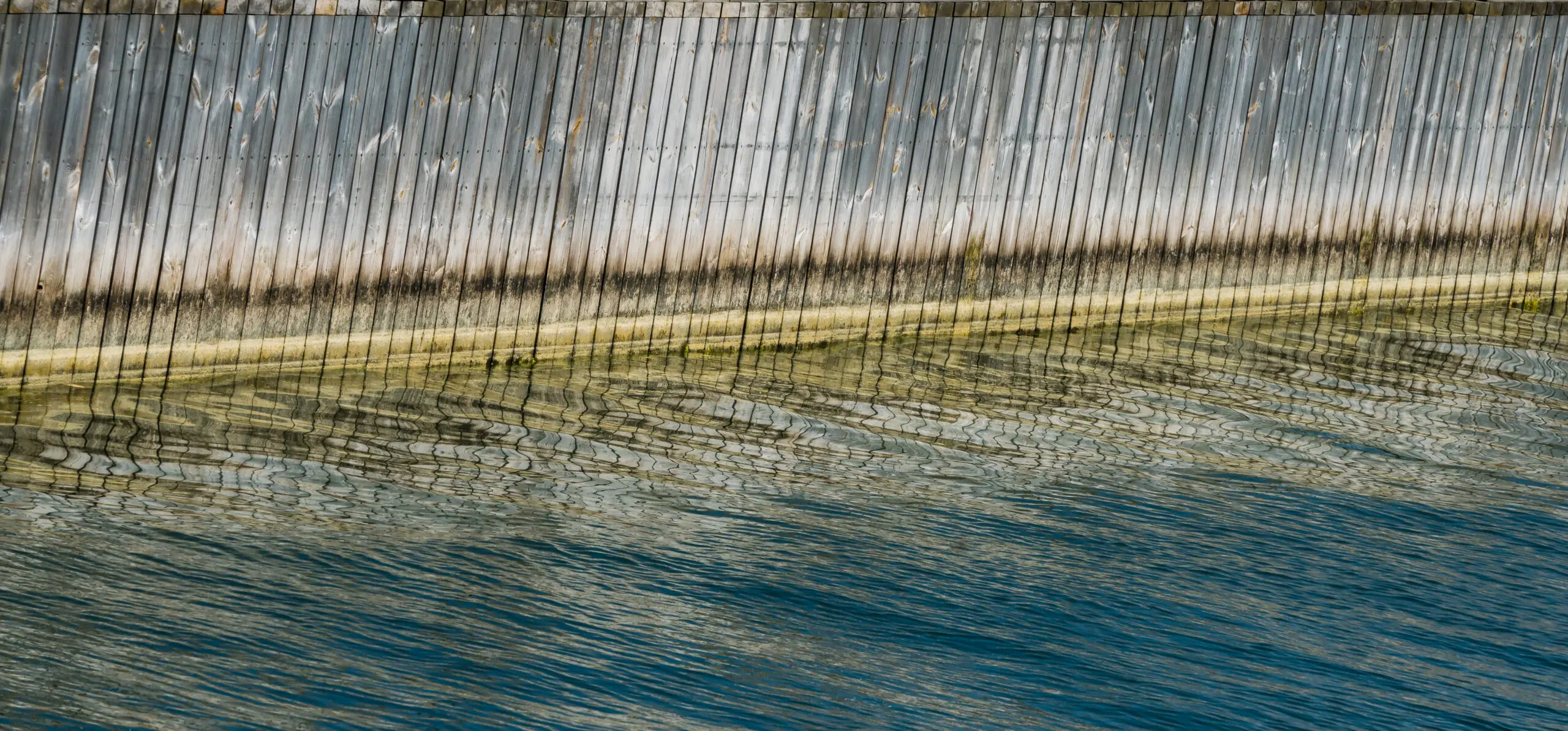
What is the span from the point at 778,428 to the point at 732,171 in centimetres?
176

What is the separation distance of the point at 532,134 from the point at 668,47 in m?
0.82

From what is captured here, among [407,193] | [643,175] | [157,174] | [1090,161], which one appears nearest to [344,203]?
[407,193]

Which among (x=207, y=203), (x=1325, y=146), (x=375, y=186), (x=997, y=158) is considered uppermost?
(x=1325, y=146)

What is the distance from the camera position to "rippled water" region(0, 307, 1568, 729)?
693cm

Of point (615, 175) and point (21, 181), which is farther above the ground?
point (615, 175)

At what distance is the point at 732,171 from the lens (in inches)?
446

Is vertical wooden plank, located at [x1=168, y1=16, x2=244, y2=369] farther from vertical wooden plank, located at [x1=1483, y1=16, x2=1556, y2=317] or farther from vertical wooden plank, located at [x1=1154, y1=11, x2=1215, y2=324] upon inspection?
vertical wooden plank, located at [x1=1483, y1=16, x2=1556, y2=317]

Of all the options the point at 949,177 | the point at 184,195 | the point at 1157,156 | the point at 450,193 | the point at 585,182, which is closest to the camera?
the point at 184,195

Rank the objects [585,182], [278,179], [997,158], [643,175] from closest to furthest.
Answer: [278,179]
[585,182]
[643,175]
[997,158]

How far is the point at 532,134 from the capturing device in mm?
10664

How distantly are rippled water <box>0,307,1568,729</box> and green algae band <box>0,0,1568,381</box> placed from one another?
1.26 ft

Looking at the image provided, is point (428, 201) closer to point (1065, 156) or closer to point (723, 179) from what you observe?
point (723, 179)

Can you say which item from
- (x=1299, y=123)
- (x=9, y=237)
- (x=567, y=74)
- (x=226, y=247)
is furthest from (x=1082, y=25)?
(x=9, y=237)

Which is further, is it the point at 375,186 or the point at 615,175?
the point at 615,175
